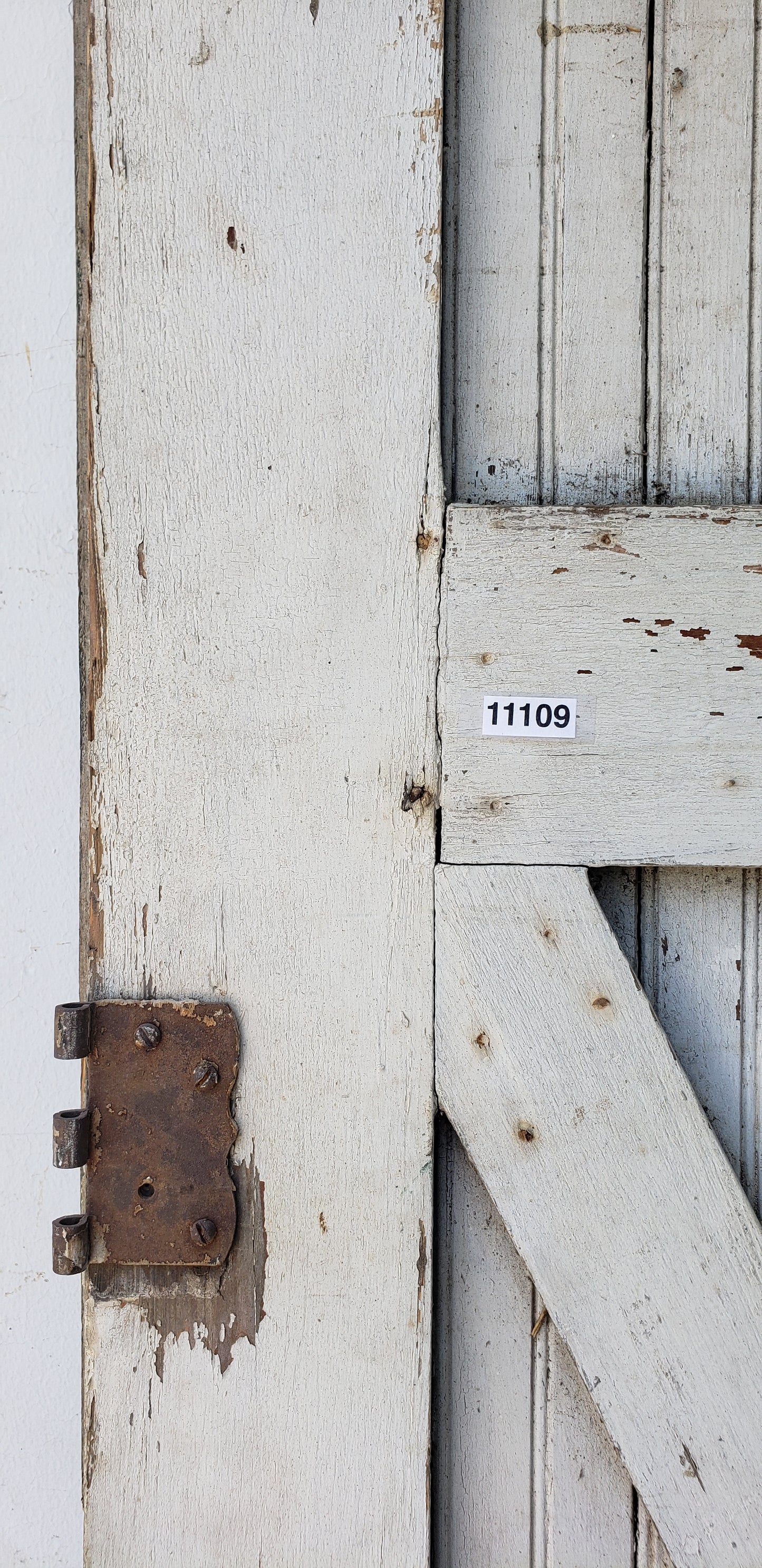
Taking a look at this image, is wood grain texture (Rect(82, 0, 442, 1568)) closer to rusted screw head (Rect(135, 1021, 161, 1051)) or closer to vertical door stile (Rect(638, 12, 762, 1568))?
rusted screw head (Rect(135, 1021, 161, 1051))

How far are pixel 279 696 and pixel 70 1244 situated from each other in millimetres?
424

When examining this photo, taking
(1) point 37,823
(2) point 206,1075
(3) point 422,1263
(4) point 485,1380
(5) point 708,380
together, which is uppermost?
(5) point 708,380

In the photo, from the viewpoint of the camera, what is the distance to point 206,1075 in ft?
1.98

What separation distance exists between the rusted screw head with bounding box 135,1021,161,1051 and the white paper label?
1.06 ft

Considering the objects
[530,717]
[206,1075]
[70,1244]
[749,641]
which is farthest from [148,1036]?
[749,641]

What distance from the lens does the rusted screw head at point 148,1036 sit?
0.60 metres

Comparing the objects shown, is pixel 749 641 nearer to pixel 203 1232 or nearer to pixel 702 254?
pixel 702 254

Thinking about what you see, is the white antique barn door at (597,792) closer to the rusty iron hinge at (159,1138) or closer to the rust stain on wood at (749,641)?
the rust stain on wood at (749,641)

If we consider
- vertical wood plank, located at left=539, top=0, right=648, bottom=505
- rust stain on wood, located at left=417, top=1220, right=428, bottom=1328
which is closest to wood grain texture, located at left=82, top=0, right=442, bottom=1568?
rust stain on wood, located at left=417, top=1220, right=428, bottom=1328

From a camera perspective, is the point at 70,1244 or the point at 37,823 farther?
the point at 37,823

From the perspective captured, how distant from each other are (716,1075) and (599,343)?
0.58 metres

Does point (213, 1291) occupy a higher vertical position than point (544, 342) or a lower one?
lower

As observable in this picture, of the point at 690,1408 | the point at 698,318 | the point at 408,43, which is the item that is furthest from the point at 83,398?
the point at 690,1408

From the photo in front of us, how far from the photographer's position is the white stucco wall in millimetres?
810
